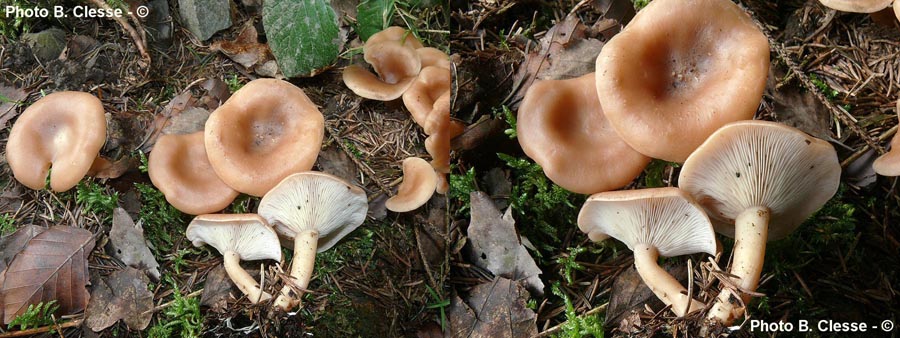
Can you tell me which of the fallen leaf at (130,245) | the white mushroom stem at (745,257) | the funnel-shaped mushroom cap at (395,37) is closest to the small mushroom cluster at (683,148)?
the white mushroom stem at (745,257)

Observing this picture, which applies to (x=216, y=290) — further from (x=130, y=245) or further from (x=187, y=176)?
(x=187, y=176)

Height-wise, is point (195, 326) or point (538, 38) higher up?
point (538, 38)

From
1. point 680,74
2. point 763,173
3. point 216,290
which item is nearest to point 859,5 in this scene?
point 680,74

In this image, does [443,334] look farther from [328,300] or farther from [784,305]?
[784,305]

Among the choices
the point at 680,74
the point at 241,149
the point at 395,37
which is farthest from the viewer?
the point at 395,37

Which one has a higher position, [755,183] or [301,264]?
[755,183]

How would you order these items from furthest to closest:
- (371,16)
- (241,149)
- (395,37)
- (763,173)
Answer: (395,37) < (371,16) < (241,149) < (763,173)

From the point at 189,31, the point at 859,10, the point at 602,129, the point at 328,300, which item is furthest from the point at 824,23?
the point at 189,31

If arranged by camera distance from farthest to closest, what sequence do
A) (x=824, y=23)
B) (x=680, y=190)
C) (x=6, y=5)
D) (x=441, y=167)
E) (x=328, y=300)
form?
(x=824, y=23), (x=441, y=167), (x=6, y=5), (x=328, y=300), (x=680, y=190)
